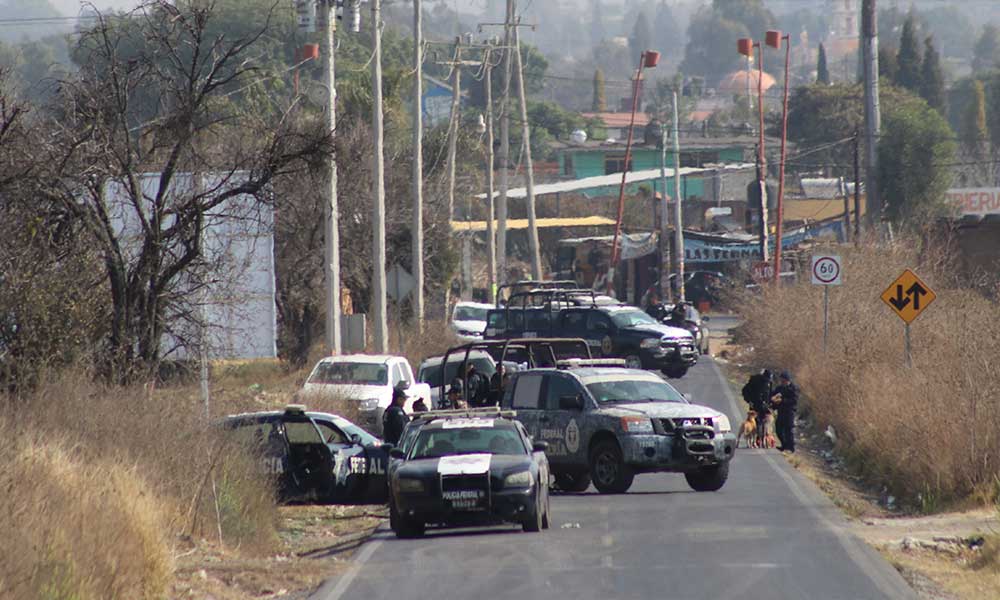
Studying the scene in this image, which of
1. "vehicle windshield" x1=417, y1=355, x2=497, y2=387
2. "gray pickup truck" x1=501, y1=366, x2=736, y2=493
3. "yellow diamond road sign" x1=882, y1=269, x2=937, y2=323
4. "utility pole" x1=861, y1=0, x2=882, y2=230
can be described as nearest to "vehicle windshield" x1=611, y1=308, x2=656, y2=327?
"utility pole" x1=861, y1=0, x2=882, y2=230

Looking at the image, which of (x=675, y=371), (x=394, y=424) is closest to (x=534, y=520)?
(x=394, y=424)

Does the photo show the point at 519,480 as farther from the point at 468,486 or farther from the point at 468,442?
the point at 468,442

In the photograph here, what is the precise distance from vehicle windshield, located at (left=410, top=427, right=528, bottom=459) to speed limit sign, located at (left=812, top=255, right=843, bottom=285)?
16.9m

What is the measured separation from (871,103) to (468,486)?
3357 cm

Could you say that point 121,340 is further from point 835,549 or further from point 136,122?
point 835,549

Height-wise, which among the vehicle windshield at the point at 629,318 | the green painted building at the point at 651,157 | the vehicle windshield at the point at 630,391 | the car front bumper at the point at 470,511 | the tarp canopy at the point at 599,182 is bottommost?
the car front bumper at the point at 470,511

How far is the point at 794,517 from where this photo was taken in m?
17.5

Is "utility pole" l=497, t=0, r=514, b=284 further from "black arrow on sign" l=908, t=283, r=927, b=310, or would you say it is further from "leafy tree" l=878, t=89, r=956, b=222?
"black arrow on sign" l=908, t=283, r=927, b=310

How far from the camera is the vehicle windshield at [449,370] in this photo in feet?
99.8

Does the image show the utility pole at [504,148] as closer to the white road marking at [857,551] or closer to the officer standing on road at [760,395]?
the officer standing on road at [760,395]

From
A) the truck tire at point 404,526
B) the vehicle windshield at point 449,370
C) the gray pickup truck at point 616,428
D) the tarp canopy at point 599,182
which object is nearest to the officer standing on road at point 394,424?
the gray pickup truck at point 616,428

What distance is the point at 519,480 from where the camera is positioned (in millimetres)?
16547

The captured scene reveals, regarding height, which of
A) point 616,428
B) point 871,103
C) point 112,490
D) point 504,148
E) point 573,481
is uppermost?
point 871,103

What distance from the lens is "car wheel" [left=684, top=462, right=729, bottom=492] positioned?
67.2ft
